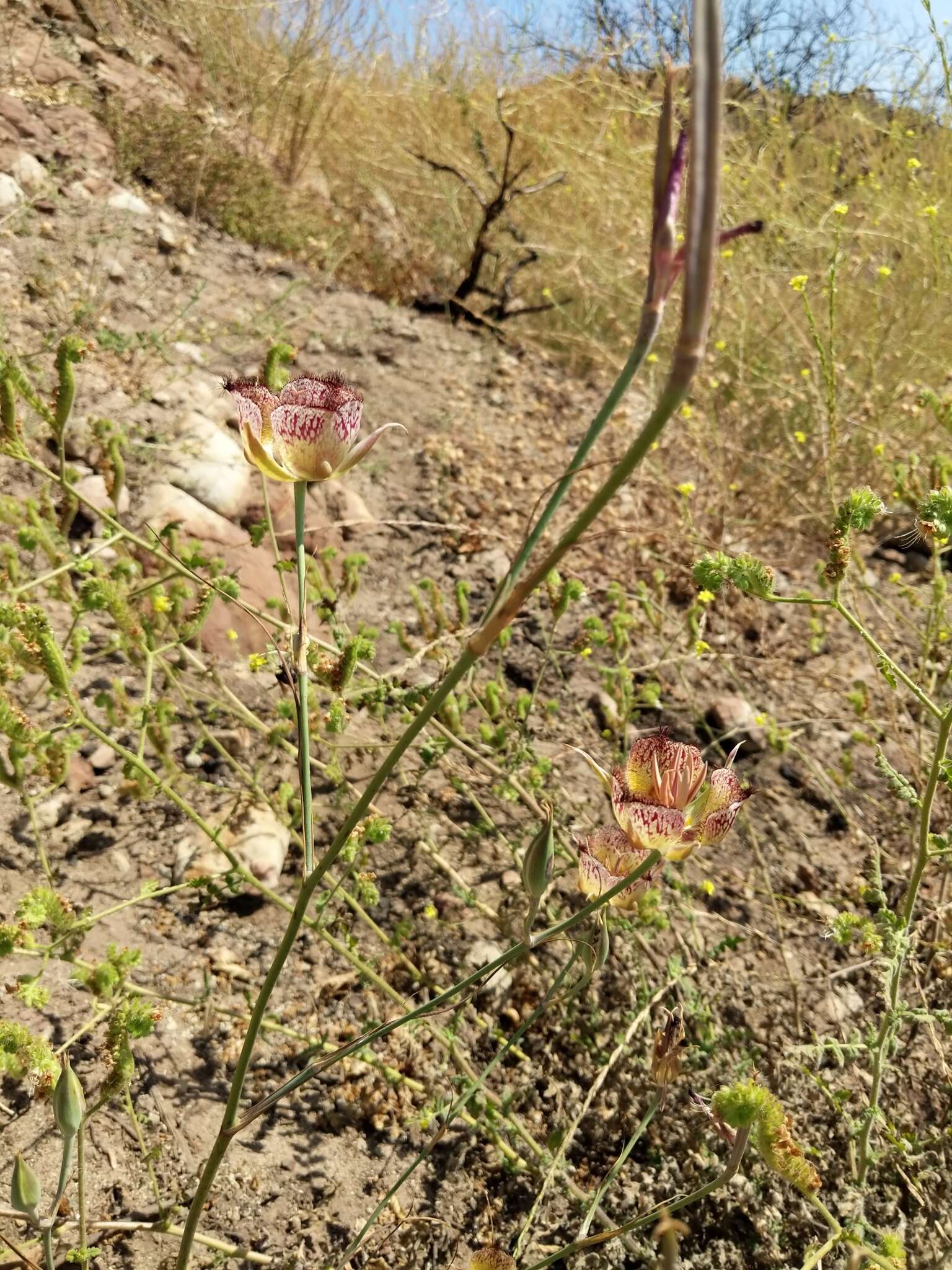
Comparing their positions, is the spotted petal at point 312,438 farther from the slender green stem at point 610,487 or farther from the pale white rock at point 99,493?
the pale white rock at point 99,493

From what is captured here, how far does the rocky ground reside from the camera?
54.5 inches

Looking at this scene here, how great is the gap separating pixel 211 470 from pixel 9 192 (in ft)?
5.07

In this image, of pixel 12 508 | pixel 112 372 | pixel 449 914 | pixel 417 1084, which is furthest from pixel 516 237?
pixel 417 1084

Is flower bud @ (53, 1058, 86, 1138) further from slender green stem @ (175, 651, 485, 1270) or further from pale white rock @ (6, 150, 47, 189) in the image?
pale white rock @ (6, 150, 47, 189)

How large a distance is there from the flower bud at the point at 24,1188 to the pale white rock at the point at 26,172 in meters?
3.46

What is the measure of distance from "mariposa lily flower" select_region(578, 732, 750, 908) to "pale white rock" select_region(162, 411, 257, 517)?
73.9 inches

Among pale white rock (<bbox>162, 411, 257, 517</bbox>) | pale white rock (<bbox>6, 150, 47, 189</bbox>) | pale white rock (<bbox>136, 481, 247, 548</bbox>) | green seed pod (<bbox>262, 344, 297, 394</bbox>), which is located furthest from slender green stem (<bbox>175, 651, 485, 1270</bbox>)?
pale white rock (<bbox>6, 150, 47, 189</bbox>)

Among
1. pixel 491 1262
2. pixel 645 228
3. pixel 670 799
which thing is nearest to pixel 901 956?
pixel 670 799

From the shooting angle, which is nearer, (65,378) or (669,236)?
(669,236)

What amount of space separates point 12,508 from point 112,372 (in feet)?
3.74

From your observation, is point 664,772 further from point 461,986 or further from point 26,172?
point 26,172

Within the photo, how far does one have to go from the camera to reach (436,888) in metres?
1.86

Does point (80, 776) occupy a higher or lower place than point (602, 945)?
lower

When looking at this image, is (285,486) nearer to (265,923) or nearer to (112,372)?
(112,372)
